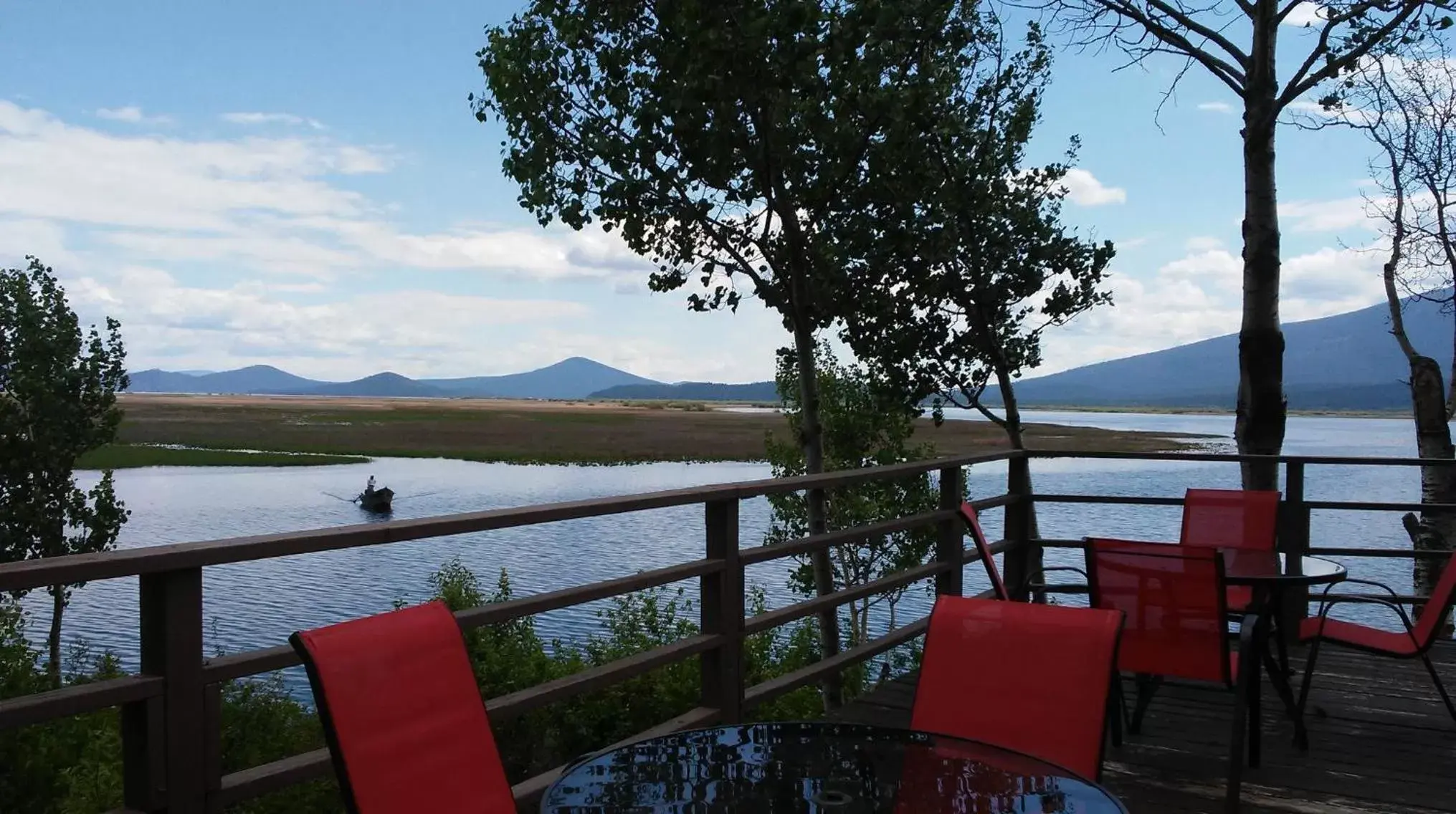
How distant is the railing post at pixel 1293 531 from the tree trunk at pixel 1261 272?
1429 mm

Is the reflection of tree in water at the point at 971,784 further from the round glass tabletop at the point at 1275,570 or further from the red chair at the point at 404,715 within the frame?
the round glass tabletop at the point at 1275,570

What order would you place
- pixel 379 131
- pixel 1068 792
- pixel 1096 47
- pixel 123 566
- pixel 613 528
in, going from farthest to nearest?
pixel 379 131 < pixel 613 528 < pixel 1096 47 < pixel 123 566 < pixel 1068 792

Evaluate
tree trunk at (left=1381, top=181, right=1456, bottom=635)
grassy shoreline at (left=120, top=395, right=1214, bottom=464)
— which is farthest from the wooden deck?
grassy shoreline at (left=120, top=395, right=1214, bottom=464)

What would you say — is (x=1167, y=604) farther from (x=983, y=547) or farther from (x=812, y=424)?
(x=812, y=424)

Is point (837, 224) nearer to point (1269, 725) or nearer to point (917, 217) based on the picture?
point (917, 217)

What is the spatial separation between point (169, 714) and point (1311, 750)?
3852 mm

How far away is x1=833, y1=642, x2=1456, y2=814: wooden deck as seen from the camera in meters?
3.63

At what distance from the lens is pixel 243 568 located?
3017 centimetres

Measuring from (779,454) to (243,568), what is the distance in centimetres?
1552

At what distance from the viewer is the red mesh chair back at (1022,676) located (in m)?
2.40

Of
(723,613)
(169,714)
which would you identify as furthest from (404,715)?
(723,613)

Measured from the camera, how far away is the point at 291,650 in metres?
2.12

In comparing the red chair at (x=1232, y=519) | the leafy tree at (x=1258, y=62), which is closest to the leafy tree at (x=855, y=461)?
the leafy tree at (x=1258, y=62)

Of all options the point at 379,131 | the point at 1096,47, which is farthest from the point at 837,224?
the point at 379,131
